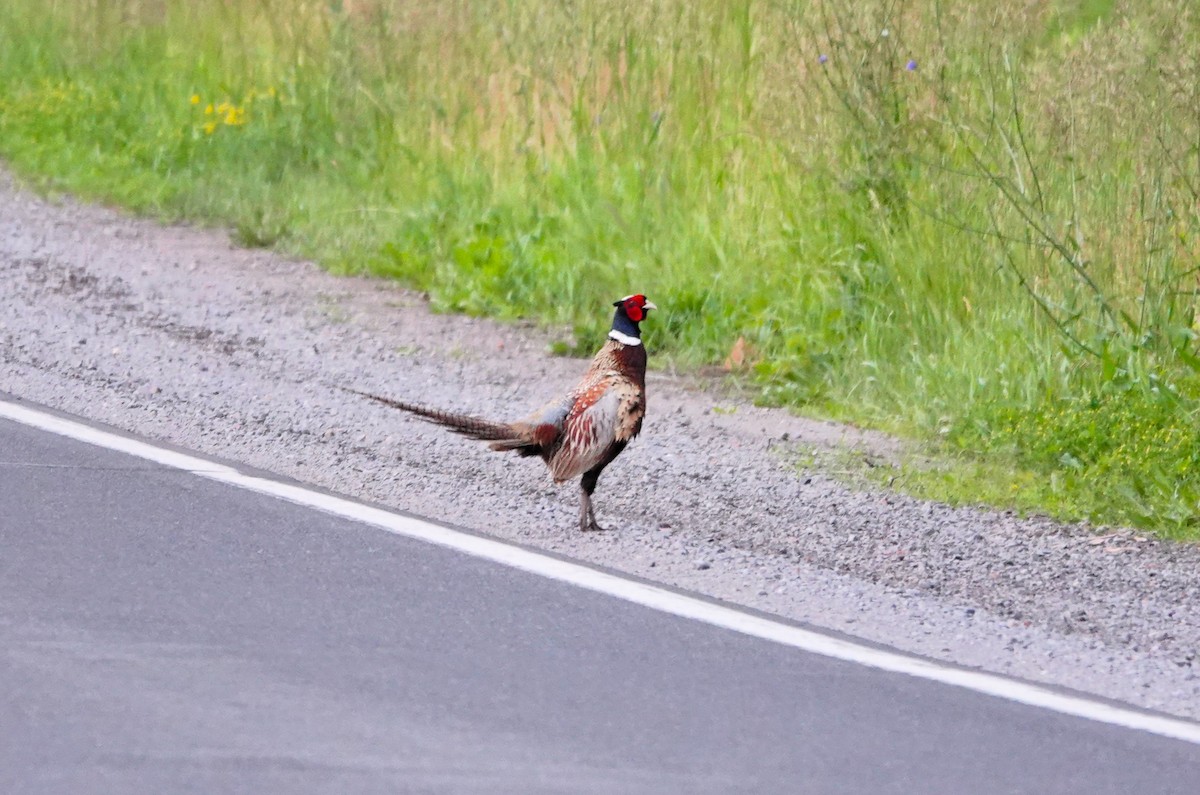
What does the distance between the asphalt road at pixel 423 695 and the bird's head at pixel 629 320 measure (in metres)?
0.87

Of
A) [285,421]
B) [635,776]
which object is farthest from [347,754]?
[285,421]

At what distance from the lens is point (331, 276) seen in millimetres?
9789

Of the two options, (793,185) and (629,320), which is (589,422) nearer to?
(629,320)

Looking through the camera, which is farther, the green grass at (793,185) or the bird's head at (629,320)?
the green grass at (793,185)

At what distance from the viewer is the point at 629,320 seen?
19.3 ft

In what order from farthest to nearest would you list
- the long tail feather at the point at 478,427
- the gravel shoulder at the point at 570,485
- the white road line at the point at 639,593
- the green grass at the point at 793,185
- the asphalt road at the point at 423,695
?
the green grass at the point at 793,185 → the long tail feather at the point at 478,427 → the gravel shoulder at the point at 570,485 → the white road line at the point at 639,593 → the asphalt road at the point at 423,695

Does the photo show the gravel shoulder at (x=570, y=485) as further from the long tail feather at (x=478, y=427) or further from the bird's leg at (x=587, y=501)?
the long tail feather at (x=478, y=427)

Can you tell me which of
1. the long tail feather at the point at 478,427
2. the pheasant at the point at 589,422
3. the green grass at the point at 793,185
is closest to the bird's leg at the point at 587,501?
the pheasant at the point at 589,422

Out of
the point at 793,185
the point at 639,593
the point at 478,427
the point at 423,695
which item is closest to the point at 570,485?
the point at 478,427

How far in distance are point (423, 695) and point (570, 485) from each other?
6.70 feet

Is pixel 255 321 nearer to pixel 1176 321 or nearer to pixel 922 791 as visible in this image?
pixel 1176 321

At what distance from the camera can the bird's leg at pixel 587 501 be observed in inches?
224

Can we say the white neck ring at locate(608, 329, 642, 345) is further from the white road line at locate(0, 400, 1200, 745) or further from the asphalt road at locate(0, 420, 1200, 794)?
the asphalt road at locate(0, 420, 1200, 794)

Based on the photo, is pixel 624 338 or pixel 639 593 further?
pixel 624 338
